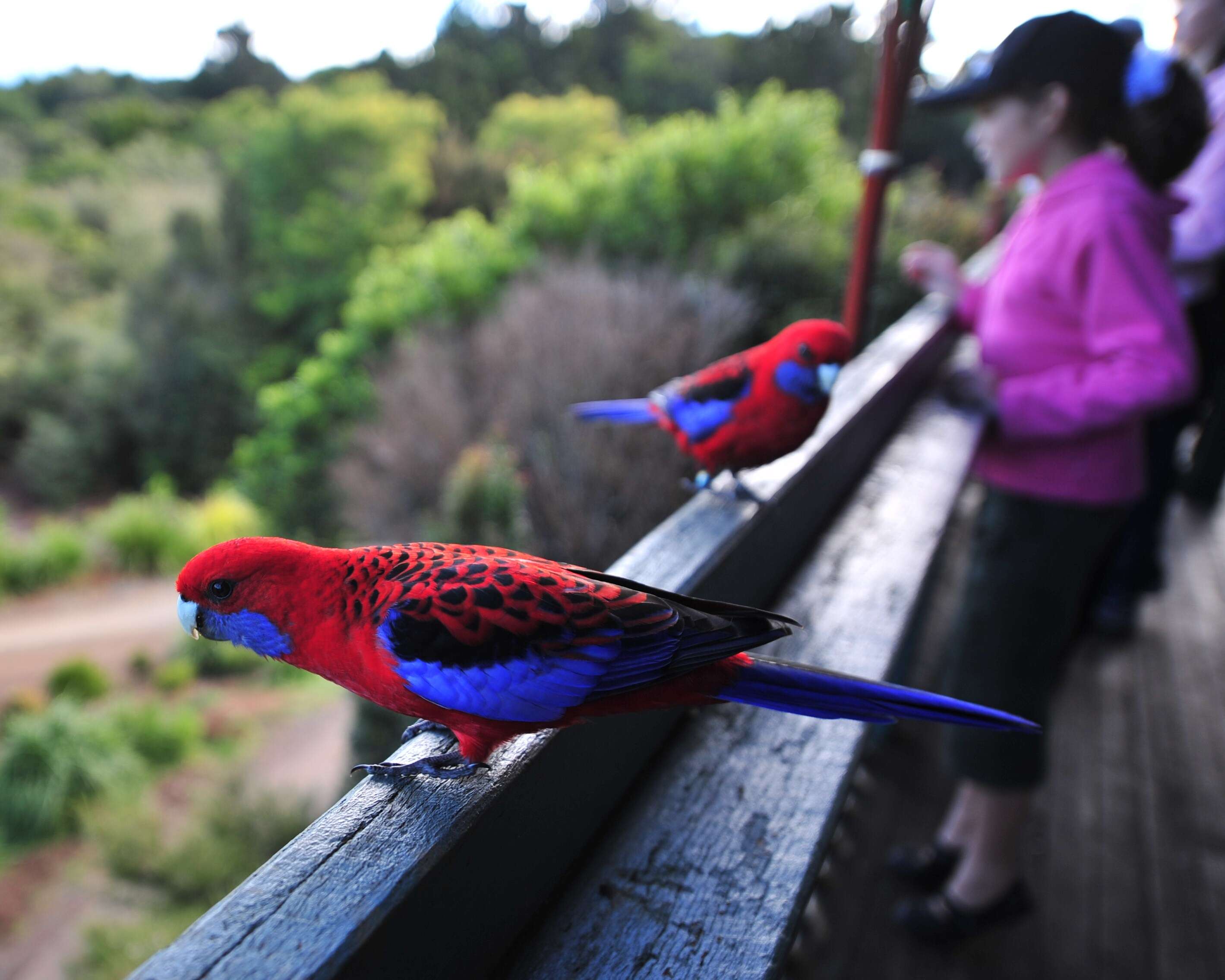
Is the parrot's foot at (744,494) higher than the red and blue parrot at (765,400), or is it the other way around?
the red and blue parrot at (765,400)

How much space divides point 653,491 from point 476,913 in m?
3.09

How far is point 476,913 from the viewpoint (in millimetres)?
682

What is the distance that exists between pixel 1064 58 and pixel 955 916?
2.00 m

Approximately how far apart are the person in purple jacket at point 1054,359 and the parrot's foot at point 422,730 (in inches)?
51.2

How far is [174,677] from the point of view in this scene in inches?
321

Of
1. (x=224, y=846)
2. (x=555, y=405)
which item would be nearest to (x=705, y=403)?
(x=555, y=405)

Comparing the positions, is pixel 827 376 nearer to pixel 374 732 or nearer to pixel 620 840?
pixel 620 840

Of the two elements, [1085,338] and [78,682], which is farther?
[78,682]

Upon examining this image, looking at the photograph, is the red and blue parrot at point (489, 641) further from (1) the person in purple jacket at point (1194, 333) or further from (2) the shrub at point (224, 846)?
(2) the shrub at point (224, 846)

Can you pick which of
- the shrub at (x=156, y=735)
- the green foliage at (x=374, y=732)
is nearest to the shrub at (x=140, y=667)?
the shrub at (x=156, y=735)

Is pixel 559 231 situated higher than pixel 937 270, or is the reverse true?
pixel 559 231

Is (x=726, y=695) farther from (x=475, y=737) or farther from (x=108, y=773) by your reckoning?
(x=108, y=773)

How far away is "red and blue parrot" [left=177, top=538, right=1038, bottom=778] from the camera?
69 centimetres

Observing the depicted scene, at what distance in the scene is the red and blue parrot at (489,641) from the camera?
0.69 m
